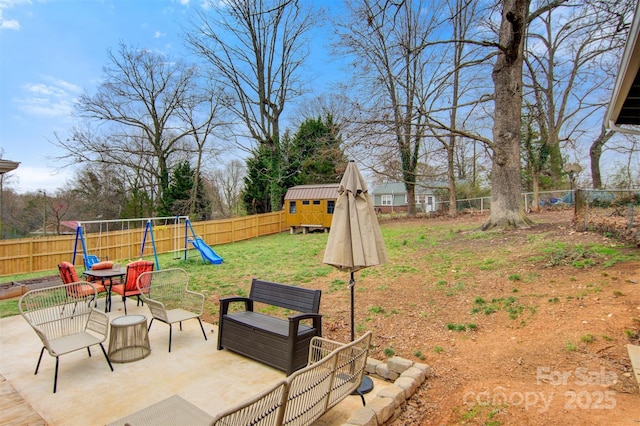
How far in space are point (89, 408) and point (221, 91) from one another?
21918 millimetres

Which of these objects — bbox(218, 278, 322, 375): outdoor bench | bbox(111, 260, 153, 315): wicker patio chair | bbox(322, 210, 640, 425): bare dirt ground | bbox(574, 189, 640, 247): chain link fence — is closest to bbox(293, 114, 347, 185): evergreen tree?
bbox(574, 189, 640, 247): chain link fence

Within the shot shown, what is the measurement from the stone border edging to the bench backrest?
3.01ft

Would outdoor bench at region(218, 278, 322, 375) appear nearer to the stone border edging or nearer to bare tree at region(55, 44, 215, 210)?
the stone border edging

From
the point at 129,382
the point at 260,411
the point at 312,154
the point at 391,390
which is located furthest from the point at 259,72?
the point at 260,411

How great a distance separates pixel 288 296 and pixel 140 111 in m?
22.2

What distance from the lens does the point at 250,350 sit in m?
3.83

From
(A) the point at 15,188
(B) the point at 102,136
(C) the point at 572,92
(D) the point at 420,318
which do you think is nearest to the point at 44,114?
(B) the point at 102,136

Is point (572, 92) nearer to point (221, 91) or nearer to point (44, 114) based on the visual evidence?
point (221, 91)

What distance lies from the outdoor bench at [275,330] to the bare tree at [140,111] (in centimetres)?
1990

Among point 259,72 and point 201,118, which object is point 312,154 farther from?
point 201,118

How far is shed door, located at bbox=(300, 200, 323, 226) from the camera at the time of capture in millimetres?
17656

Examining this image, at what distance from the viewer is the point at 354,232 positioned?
3367mm

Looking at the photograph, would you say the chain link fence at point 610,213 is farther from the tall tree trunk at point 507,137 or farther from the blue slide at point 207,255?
the blue slide at point 207,255

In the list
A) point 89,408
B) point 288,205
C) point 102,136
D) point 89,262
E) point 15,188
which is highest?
point 102,136
